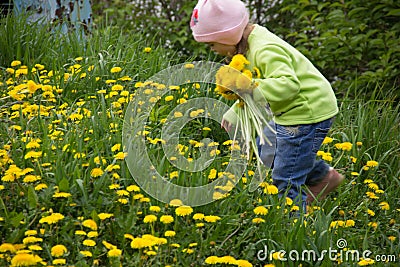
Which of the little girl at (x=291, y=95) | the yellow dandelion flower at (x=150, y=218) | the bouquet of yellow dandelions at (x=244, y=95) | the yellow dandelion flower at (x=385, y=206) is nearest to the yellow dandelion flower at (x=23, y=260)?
the yellow dandelion flower at (x=150, y=218)

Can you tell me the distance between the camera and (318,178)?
10.9ft

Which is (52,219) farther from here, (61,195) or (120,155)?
(120,155)

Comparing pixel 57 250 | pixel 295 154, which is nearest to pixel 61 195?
pixel 57 250

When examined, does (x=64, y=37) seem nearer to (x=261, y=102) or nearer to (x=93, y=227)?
(x=261, y=102)

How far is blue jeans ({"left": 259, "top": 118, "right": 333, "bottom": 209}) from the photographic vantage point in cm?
315

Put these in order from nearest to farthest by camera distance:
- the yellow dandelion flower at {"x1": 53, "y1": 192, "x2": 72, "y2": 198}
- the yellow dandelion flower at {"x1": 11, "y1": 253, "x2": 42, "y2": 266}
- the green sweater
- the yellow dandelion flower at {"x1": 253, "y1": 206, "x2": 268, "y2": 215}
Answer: the yellow dandelion flower at {"x1": 11, "y1": 253, "x2": 42, "y2": 266} → the yellow dandelion flower at {"x1": 53, "y1": 192, "x2": 72, "y2": 198} → the yellow dandelion flower at {"x1": 253, "y1": 206, "x2": 268, "y2": 215} → the green sweater

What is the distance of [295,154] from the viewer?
318 centimetres

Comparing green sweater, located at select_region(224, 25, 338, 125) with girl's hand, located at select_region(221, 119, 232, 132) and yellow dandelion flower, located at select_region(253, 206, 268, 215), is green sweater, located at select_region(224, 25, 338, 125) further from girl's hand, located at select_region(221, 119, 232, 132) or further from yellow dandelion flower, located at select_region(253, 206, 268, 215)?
yellow dandelion flower, located at select_region(253, 206, 268, 215)

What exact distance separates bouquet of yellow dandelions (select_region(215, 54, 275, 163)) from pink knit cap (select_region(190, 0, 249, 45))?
0.18 meters

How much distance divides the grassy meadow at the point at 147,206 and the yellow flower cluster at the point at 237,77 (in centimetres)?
40

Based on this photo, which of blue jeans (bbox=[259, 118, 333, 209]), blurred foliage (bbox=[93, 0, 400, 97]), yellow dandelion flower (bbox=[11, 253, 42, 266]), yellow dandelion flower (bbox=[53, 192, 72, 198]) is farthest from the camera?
blurred foliage (bbox=[93, 0, 400, 97])

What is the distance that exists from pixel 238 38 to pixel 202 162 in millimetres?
642

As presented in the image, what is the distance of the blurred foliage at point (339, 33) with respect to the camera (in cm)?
516

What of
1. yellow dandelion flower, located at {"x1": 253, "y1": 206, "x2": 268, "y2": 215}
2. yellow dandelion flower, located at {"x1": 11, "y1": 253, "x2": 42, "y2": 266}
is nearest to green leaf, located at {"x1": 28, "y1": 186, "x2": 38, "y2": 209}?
yellow dandelion flower, located at {"x1": 11, "y1": 253, "x2": 42, "y2": 266}
